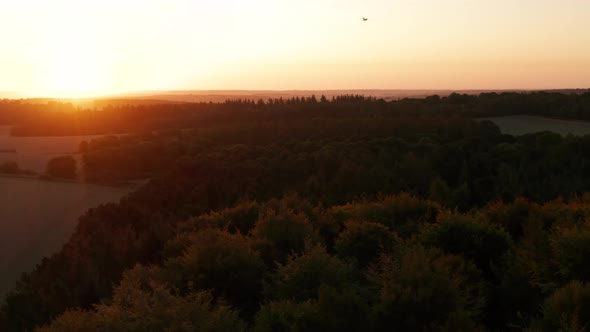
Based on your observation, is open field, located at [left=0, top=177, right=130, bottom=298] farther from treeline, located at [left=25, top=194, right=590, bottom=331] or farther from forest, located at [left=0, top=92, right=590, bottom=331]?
treeline, located at [left=25, top=194, right=590, bottom=331]

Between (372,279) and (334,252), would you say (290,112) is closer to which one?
(334,252)

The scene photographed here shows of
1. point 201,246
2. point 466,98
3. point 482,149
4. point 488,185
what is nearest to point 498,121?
point 466,98

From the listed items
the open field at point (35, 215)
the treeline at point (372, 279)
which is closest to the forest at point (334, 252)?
the treeline at point (372, 279)

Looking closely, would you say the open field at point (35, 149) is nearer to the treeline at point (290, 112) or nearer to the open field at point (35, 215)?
the treeline at point (290, 112)

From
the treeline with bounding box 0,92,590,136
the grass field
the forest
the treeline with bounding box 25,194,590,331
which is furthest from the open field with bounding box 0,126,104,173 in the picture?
the treeline with bounding box 25,194,590,331

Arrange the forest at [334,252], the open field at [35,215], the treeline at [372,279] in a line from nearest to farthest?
the treeline at [372,279] < the forest at [334,252] < the open field at [35,215]
